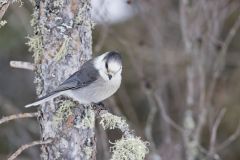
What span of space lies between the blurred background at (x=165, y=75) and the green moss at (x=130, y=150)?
1623mm

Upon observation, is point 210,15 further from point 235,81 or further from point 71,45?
point 71,45

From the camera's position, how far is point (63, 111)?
9.73 feet

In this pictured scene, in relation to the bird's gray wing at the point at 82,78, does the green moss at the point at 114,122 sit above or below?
below

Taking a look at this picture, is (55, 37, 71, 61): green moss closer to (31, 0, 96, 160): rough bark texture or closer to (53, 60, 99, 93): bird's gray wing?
(31, 0, 96, 160): rough bark texture

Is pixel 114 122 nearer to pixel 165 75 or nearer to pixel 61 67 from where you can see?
pixel 61 67

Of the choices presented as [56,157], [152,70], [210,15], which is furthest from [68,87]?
[152,70]

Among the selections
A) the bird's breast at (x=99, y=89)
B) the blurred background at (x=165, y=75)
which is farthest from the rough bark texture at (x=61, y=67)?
the blurred background at (x=165, y=75)

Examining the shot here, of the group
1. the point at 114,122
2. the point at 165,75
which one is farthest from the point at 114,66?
the point at 165,75

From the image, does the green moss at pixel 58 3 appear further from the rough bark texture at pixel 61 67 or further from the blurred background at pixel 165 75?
the blurred background at pixel 165 75

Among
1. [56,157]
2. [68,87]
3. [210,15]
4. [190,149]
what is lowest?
[56,157]

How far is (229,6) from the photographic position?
5.16m

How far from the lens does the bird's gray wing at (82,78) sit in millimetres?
2934

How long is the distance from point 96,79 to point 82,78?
168 mm

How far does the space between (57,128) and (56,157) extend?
5.1 inches
